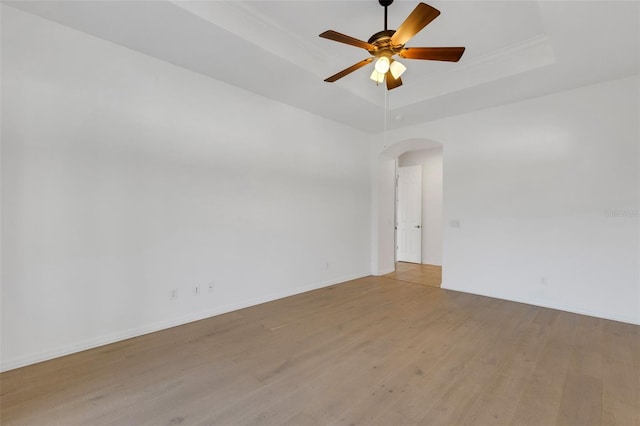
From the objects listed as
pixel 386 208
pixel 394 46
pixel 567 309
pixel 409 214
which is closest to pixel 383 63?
pixel 394 46

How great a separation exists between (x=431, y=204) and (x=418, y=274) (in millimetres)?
2046

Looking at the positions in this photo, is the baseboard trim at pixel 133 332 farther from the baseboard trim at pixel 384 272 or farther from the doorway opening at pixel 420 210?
the doorway opening at pixel 420 210

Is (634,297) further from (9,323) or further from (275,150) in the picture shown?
(9,323)

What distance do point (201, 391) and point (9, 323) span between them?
170cm

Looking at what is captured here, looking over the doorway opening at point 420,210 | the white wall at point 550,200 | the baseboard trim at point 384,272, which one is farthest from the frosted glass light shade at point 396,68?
the doorway opening at point 420,210

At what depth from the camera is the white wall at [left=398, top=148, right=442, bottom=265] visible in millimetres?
6938

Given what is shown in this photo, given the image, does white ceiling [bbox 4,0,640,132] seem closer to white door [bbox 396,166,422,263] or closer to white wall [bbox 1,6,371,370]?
white wall [bbox 1,6,371,370]

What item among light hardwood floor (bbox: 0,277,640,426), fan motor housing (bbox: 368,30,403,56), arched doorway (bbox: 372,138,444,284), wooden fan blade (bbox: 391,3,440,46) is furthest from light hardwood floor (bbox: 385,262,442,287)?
wooden fan blade (bbox: 391,3,440,46)

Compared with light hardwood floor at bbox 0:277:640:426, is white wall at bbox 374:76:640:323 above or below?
above

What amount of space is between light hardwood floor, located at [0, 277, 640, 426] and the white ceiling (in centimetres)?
290

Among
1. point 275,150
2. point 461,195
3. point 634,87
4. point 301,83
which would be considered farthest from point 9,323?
point 634,87

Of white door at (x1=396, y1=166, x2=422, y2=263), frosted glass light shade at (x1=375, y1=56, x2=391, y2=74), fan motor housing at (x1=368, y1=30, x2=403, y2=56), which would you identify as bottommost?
white door at (x1=396, y1=166, x2=422, y2=263)

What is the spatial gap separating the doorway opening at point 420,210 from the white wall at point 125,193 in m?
3.93

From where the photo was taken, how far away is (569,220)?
3734 millimetres
